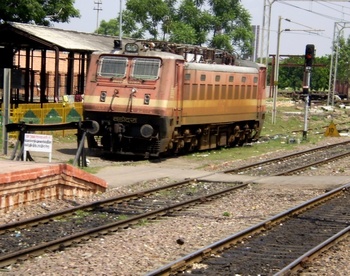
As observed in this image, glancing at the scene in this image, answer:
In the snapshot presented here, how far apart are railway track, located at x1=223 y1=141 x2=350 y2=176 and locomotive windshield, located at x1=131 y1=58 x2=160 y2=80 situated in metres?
3.80

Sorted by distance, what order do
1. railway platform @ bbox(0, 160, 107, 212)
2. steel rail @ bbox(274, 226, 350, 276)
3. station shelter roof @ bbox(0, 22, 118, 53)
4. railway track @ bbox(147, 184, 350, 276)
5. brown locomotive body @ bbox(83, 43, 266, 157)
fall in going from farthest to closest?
station shelter roof @ bbox(0, 22, 118, 53) < brown locomotive body @ bbox(83, 43, 266, 157) < railway platform @ bbox(0, 160, 107, 212) < railway track @ bbox(147, 184, 350, 276) < steel rail @ bbox(274, 226, 350, 276)

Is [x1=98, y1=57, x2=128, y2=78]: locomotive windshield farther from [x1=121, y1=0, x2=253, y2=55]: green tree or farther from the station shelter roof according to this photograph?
[x1=121, y1=0, x2=253, y2=55]: green tree

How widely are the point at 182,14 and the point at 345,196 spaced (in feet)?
122

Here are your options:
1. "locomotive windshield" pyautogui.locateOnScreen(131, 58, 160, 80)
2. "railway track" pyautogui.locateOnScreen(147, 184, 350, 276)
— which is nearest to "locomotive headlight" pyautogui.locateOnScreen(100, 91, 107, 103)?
"locomotive windshield" pyautogui.locateOnScreen(131, 58, 160, 80)

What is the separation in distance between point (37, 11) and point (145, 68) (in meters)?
19.5

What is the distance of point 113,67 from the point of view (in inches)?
890

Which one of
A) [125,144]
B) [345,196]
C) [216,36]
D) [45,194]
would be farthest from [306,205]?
[216,36]

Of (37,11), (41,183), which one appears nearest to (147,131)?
(41,183)

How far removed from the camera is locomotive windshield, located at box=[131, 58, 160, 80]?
866 inches

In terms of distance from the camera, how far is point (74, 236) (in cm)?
1082

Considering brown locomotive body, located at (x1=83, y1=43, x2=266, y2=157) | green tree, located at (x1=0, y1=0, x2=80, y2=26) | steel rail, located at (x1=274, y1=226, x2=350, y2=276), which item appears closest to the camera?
steel rail, located at (x1=274, y1=226, x2=350, y2=276)

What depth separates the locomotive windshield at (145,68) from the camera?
2200cm

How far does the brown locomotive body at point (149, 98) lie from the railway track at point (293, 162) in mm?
2659

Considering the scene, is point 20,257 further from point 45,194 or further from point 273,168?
point 273,168
